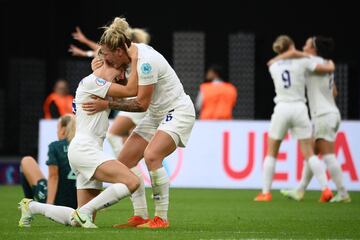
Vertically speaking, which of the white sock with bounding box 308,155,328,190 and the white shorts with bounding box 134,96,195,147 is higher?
the white shorts with bounding box 134,96,195,147

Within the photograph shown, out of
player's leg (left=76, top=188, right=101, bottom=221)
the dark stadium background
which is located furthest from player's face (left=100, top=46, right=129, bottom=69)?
the dark stadium background

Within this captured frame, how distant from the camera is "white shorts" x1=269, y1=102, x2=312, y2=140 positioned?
15.7 m

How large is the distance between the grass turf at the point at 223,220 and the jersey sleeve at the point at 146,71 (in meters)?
1.35

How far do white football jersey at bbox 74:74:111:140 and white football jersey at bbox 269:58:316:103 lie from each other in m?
5.76

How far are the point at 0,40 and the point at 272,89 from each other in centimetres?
517

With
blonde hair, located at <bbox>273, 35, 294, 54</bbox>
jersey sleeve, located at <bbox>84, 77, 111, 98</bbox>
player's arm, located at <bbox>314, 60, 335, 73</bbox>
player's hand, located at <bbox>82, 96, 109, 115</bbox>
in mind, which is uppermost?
blonde hair, located at <bbox>273, 35, 294, 54</bbox>

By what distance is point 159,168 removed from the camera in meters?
10.6

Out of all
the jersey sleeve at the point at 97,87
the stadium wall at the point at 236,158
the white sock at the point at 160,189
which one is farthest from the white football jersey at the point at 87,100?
the stadium wall at the point at 236,158

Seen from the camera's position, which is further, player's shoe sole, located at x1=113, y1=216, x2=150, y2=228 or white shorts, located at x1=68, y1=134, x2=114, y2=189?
player's shoe sole, located at x1=113, y1=216, x2=150, y2=228

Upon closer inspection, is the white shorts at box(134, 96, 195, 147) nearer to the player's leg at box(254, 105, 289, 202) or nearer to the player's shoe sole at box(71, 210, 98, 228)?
the player's shoe sole at box(71, 210, 98, 228)

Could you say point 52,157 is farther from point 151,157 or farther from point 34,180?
point 151,157

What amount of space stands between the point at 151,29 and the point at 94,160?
11699 millimetres

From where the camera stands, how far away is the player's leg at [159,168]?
1064 centimetres

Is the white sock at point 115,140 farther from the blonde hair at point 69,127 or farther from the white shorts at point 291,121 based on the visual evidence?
the blonde hair at point 69,127
